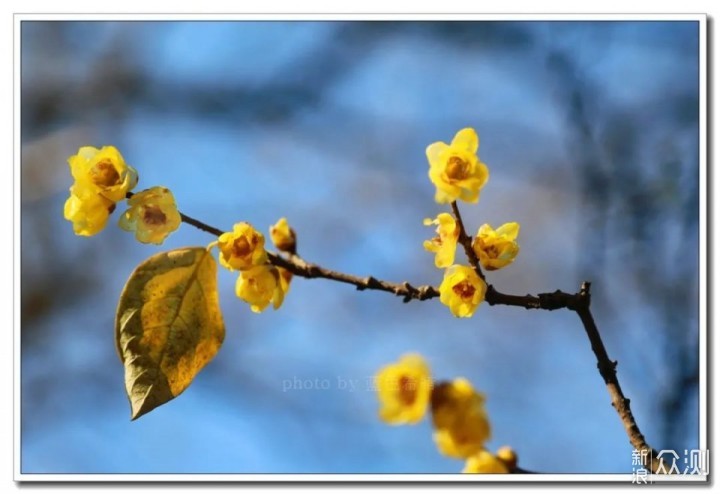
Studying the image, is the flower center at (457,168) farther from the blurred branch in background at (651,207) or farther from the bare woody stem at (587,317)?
the blurred branch in background at (651,207)

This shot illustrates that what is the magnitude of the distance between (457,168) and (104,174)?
11.1 inches

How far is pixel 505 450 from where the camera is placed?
0.59 m

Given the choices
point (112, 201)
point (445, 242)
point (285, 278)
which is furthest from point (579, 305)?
point (112, 201)

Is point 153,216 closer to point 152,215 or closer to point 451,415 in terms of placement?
point 152,215

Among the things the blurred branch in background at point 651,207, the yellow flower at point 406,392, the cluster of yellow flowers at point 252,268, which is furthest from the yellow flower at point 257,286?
the blurred branch in background at point 651,207

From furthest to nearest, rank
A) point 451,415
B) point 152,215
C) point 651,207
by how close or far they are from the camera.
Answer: point 651,207 < point 152,215 < point 451,415

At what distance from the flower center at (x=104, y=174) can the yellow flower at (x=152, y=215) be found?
0.08 ft

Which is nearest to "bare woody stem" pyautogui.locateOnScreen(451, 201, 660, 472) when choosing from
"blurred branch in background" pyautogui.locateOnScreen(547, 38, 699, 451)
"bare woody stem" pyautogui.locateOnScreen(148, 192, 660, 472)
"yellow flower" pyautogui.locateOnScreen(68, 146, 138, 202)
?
"bare woody stem" pyautogui.locateOnScreen(148, 192, 660, 472)

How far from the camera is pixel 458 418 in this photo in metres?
0.55

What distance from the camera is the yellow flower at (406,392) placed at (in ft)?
1.86

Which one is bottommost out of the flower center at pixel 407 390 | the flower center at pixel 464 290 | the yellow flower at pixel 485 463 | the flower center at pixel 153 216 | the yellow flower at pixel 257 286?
the yellow flower at pixel 485 463

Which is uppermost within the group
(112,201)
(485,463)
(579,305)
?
(112,201)

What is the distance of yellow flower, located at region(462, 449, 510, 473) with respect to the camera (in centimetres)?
57

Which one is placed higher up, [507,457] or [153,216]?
[153,216]
